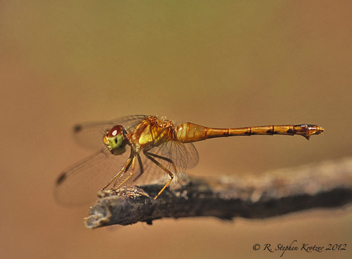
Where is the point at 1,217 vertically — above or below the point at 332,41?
below

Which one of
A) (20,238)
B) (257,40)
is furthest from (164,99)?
(20,238)

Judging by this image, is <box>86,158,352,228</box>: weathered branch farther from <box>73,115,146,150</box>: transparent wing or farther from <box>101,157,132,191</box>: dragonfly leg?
<box>73,115,146,150</box>: transparent wing

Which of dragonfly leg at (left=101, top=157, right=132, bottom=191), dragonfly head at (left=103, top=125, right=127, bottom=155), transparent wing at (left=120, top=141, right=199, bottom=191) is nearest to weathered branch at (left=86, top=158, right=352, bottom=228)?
transparent wing at (left=120, top=141, right=199, bottom=191)

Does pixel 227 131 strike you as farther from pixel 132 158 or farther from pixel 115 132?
pixel 115 132

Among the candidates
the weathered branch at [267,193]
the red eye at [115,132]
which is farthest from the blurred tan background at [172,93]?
the red eye at [115,132]

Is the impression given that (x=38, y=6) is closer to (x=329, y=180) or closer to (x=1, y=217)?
(x=1, y=217)

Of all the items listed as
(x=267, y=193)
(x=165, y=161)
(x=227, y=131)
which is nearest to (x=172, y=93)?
(x=227, y=131)

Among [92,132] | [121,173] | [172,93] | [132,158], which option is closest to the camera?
[121,173]
